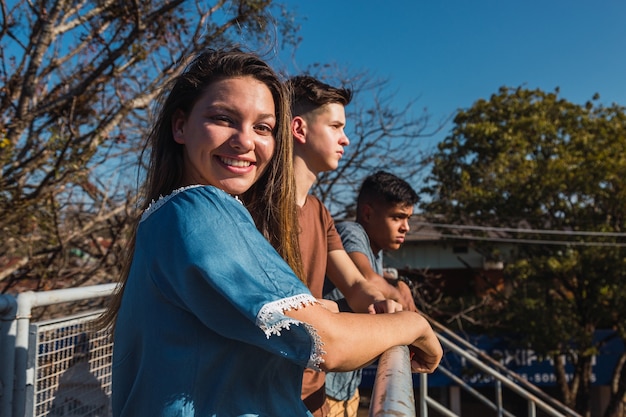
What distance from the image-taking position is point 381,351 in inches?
41.4

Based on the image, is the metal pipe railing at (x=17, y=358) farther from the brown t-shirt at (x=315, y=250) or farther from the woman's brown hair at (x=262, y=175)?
the brown t-shirt at (x=315, y=250)

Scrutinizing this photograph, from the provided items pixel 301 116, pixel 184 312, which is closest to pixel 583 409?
pixel 301 116

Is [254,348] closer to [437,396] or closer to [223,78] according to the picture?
[223,78]

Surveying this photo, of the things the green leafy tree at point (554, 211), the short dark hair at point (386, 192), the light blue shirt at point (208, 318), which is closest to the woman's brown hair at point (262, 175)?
the light blue shirt at point (208, 318)

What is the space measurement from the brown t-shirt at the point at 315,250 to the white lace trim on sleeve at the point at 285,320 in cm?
85

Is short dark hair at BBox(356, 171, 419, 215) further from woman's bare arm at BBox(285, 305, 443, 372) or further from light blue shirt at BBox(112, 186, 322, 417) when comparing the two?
light blue shirt at BBox(112, 186, 322, 417)

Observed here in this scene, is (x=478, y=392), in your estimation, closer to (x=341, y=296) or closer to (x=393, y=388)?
(x=341, y=296)

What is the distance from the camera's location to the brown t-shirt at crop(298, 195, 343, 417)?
1.73 metres

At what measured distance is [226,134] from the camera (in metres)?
1.15

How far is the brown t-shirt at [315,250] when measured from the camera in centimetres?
173

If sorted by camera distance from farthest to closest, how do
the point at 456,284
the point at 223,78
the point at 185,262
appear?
the point at 456,284 → the point at 223,78 → the point at 185,262

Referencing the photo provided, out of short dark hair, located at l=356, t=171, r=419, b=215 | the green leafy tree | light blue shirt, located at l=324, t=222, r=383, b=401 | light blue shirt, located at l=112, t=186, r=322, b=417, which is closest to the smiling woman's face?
light blue shirt, located at l=112, t=186, r=322, b=417

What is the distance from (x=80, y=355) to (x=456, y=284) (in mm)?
22453

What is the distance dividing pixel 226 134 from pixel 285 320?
1.48 ft
